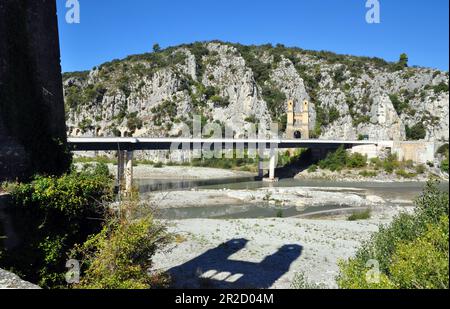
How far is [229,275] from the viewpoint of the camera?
18.1 m

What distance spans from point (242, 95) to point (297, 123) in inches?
707

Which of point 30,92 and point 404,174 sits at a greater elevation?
point 30,92

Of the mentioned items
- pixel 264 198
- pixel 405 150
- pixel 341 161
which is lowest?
pixel 264 198

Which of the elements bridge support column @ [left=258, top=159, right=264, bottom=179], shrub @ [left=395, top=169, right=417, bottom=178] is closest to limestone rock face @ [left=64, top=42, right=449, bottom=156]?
shrub @ [left=395, top=169, right=417, bottom=178]

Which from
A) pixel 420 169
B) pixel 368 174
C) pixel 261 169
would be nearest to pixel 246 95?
pixel 261 169

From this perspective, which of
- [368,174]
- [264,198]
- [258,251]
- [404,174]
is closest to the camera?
[258,251]

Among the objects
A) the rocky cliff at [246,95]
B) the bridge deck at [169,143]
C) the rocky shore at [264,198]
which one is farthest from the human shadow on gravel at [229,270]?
the rocky cliff at [246,95]

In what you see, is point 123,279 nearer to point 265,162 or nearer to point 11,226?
point 11,226

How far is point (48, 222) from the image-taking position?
460 inches

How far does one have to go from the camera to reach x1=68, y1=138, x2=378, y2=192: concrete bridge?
1871 inches

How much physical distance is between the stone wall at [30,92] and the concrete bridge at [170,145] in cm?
1526

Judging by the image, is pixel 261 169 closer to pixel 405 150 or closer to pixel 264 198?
pixel 264 198

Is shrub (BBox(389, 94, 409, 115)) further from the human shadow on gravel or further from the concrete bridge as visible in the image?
the human shadow on gravel
